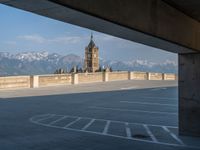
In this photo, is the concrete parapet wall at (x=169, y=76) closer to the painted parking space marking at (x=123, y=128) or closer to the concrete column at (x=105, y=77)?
the concrete column at (x=105, y=77)

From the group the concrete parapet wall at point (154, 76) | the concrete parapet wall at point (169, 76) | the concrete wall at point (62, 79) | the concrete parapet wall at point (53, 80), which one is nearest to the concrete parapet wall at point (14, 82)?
the concrete wall at point (62, 79)

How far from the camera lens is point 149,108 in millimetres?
21719

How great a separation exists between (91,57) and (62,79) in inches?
1668

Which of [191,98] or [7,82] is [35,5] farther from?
[7,82]

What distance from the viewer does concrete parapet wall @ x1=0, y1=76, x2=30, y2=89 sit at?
1472 inches

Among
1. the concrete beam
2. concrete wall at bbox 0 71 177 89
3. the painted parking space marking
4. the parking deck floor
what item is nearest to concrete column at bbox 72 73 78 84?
concrete wall at bbox 0 71 177 89

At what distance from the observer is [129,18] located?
298 inches

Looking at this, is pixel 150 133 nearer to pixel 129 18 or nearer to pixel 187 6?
pixel 187 6

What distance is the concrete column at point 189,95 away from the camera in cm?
1284

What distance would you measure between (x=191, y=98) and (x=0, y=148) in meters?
6.80

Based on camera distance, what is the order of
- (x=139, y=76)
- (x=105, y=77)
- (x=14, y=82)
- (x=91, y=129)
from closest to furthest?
(x=91, y=129)
(x=14, y=82)
(x=105, y=77)
(x=139, y=76)

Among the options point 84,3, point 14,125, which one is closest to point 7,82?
point 14,125

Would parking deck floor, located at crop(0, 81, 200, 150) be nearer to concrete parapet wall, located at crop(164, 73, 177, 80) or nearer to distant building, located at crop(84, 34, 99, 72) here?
concrete parapet wall, located at crop(164, 73, 177, 80)

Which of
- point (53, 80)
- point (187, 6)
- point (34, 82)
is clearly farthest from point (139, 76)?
point (187, 6)
